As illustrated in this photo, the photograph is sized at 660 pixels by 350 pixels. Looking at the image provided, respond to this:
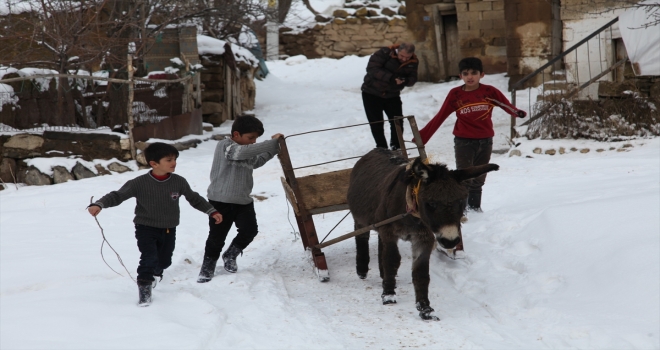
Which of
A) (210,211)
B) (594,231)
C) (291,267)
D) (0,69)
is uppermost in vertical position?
(0,69)

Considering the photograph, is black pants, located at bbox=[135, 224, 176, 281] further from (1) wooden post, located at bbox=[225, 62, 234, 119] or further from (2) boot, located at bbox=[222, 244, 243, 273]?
(1) wooden post, located at bbox=[225, 62, 234, 119]

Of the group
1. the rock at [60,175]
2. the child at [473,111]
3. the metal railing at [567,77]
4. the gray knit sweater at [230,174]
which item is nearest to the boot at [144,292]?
the gray knit sweater at [230,174]

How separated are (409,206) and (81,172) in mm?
7805

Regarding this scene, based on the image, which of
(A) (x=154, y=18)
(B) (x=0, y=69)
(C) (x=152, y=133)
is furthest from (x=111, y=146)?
(A) (x=154, y=18)

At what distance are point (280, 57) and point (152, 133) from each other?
54.0ft

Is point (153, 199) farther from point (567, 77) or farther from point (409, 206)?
point (567, 77)

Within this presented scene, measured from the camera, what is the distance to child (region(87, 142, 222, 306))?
4758mm

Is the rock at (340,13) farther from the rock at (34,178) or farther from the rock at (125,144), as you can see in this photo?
the rock at (34,178)

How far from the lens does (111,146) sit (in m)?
11.1

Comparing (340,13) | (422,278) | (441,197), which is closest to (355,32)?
(340,13)

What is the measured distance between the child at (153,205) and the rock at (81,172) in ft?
20.9

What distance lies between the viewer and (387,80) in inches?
382

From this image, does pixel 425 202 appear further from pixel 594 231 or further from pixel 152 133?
pixel 152 133

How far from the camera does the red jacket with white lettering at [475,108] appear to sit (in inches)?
249
